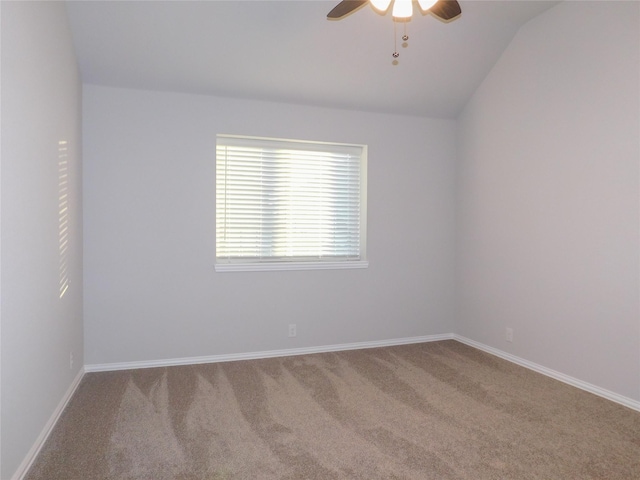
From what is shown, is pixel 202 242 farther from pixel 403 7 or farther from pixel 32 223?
pixel 403 7

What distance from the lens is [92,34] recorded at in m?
3.17

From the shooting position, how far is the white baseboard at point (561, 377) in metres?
2.96

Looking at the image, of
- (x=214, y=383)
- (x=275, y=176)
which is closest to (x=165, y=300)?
(x=214, y=383)

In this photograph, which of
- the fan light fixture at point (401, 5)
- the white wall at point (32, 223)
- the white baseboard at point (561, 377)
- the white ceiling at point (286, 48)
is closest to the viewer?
the white wall at point (32, 223)

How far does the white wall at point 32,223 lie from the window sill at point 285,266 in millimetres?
1339

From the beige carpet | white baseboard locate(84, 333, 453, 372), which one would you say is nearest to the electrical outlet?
the beige carpet

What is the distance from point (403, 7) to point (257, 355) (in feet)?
10.1

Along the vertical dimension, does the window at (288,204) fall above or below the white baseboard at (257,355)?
above

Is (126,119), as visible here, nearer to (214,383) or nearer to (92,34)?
(92,34)

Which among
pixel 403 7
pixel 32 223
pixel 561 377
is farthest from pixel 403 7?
pixel 561 377

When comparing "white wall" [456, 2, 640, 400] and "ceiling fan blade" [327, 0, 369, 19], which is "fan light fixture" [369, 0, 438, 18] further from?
"white wall" [456, 2, 640, 400]

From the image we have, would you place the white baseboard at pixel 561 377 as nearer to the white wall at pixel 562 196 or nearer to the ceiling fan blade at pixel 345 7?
the white wall at pixel 562 196

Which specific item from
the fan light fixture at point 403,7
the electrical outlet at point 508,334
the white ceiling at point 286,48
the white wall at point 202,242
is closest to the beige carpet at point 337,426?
the electrical outlet at point 508,334

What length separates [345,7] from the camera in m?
2.40
